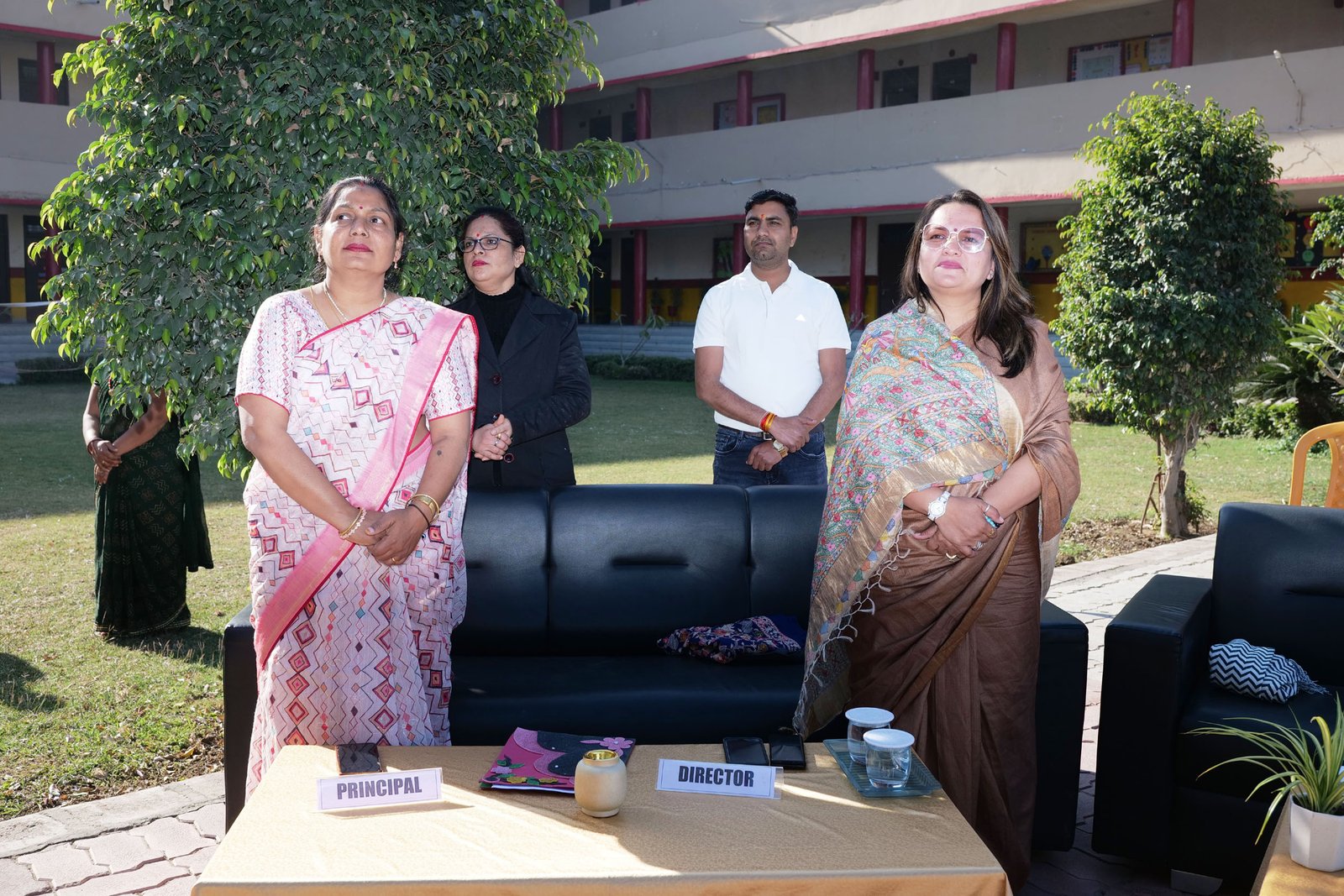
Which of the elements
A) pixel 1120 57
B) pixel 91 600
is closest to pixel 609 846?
pixel 91 600

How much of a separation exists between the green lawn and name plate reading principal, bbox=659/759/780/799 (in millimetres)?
2242

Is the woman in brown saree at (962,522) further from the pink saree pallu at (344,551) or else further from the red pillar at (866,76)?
the red pillar at (866,76)

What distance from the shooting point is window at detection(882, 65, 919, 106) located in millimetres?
19250

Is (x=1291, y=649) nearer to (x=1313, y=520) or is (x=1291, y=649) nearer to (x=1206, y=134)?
(x=1313, y=520)

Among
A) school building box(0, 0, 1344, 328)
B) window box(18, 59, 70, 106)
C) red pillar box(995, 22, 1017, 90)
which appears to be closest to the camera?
school building box(0, 0, 1344, 328)

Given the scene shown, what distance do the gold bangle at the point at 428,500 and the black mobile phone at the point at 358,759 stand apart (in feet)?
2.34

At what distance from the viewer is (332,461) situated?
126 inches

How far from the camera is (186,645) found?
5426 mm

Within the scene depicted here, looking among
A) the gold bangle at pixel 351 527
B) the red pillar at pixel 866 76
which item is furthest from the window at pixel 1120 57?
the gold bangle at pixel 351 527

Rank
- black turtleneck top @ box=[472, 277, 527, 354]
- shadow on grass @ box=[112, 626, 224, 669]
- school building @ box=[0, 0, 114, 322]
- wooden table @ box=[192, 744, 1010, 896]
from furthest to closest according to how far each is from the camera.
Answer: school building @ box=[0, 0, 114, 322]
shadow on grass @ box=[112, 626, 224, 669]
black turtleneck top @ box=[472, 277, 527, 354]
wooden table @ box=[192, 744, 1010, 896]

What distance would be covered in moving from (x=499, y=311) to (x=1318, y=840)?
3099 mm

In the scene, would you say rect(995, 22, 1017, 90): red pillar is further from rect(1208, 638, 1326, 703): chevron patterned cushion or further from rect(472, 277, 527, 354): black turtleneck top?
rect(1208, 638, 1326, 703): chevron patterned cushion

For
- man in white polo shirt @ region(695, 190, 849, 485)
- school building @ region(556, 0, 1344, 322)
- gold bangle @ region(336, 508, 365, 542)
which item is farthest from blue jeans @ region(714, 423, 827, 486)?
school building @ region(556, 0, 1344, 322)

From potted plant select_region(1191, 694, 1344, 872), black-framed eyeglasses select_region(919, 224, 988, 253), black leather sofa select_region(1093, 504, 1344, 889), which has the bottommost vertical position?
black leather sofa select_region(1093, 504, 1344, 889)
